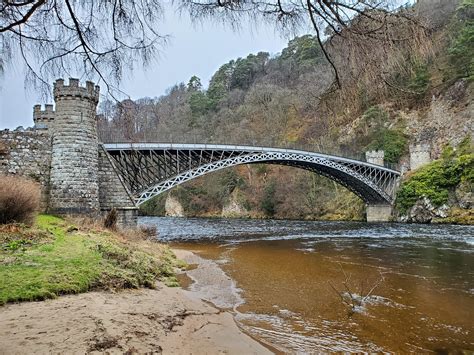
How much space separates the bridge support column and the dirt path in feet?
111

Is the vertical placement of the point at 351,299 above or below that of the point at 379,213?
below

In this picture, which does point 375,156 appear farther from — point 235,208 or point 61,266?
point 61,266

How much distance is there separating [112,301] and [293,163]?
1145 inches

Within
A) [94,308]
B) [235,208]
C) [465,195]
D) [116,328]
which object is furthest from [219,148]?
[235,208]

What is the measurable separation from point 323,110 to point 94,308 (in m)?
3.86

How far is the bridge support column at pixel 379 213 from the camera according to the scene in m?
36.1

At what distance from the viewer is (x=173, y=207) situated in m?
58.4

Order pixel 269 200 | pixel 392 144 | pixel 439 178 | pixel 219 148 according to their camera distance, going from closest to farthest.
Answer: pixel 219 148 < pixel 439 178 < pixel 392 144 < pixel 269 200

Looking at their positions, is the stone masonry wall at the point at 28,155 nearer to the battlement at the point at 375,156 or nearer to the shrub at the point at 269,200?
the shrub at the point at 269,200

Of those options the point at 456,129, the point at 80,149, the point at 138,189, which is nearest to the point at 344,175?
the point at 456,129

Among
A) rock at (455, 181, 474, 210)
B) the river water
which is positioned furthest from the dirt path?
rock at (455, 181, 474, 210)

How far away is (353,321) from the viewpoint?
5629 mm

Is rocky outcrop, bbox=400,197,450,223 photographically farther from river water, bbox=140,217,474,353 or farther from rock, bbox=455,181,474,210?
river water, bbox=140,217,474,353

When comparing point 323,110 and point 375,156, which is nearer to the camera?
point 323,110
